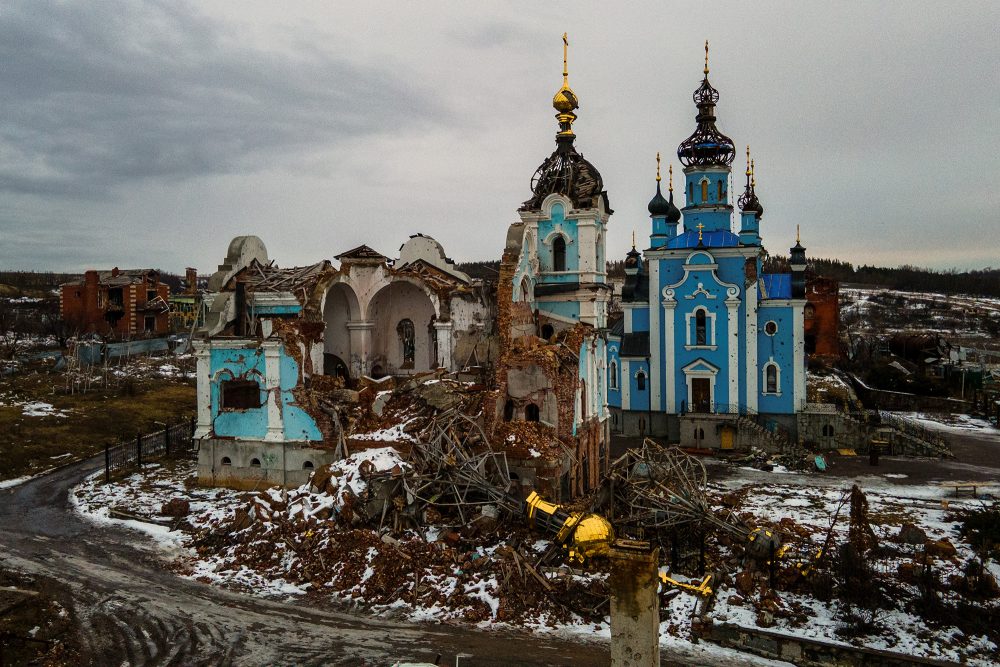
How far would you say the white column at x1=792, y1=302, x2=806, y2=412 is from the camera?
32.1 meters

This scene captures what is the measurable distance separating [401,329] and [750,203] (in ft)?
67.8

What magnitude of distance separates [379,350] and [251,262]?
19.3 ft

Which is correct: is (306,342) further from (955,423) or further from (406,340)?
(955,423)

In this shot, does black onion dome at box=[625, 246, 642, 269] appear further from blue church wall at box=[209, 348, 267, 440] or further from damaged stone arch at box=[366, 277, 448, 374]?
blue church wall at box=[209, 348, 267, 440]

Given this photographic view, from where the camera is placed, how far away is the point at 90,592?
15188 mm

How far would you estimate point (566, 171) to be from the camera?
1039 inches

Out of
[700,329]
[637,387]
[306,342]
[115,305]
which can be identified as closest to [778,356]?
[700,329]

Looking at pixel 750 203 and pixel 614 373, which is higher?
pixel 750 203

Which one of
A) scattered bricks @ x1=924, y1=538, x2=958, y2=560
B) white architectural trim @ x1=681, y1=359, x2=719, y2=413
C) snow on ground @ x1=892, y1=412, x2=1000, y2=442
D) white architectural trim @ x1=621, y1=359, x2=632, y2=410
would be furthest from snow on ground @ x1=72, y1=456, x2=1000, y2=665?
snow on ground @ x1=892, y1=412, x2=1000, y2=442

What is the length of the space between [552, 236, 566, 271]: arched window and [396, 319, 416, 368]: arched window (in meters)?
6.39

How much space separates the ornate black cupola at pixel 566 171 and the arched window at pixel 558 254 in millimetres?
1433

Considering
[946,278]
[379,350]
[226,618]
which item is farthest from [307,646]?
[946,278]

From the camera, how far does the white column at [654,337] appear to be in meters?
33.3

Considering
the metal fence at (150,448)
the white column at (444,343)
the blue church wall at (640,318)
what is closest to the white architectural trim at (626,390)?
the blue church wall at (640,318)
